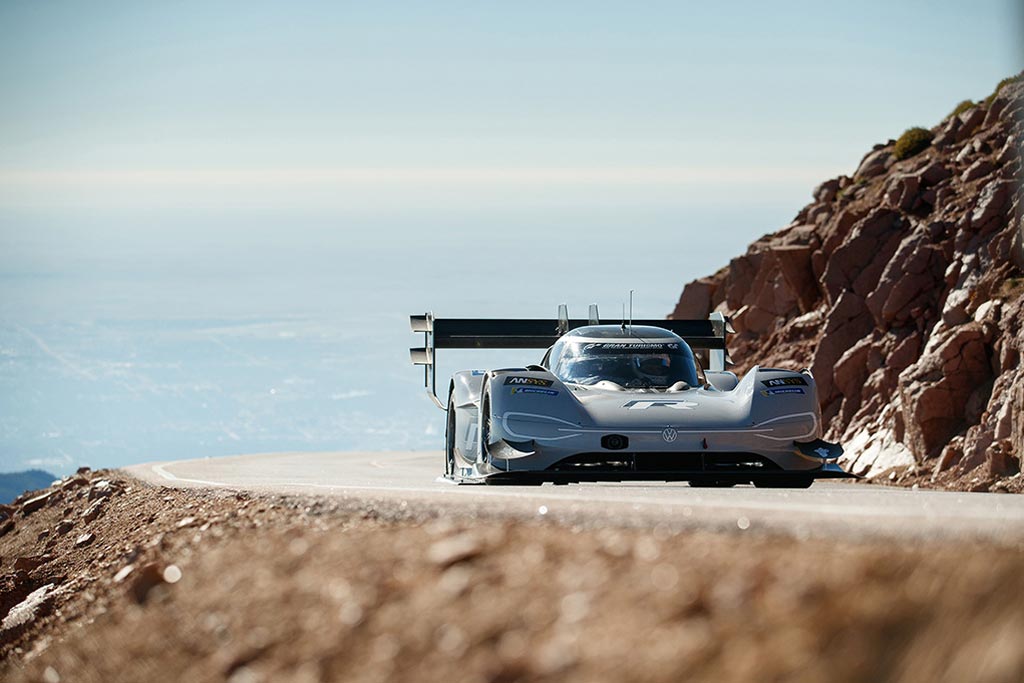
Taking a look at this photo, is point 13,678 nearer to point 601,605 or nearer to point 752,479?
point 601,605

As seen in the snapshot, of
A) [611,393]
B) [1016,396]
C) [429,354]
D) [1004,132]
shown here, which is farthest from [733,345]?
[611,393]

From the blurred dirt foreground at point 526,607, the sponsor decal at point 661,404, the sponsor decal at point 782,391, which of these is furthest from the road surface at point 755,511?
the sponsor decal at point 661,404

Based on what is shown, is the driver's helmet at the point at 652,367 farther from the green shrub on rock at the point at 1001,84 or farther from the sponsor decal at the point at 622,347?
the green shrub on rock at the point at 1001,84

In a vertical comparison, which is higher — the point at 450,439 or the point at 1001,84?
the point at 1001,84

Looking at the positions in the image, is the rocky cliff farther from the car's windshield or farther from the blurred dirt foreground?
the blurred dirt foreground

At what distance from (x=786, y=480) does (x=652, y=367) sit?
2.30m

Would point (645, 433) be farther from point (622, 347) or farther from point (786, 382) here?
point (622, 347)

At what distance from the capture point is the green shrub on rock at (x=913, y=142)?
137ft

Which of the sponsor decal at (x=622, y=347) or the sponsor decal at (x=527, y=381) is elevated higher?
the sponsor decal at (x=622, y=347)

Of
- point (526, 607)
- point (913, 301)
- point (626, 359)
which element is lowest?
point (913, 301)

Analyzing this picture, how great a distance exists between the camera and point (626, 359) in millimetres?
15820

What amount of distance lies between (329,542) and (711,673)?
329 cm

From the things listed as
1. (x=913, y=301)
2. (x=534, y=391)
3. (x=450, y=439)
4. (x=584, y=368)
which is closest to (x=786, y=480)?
(x=584, y=368)

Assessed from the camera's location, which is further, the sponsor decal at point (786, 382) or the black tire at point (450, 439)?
the black tire at point (450, 439)
